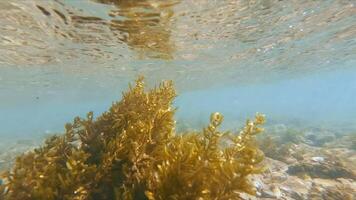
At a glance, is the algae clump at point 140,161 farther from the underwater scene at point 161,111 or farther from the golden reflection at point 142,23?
the golden reflection at point 142,23

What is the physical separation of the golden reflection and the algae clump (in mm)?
6080

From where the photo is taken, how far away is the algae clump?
12.9 feet

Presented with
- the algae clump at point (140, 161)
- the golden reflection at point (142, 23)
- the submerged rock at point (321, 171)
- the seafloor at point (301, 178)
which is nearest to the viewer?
the algae clump at point (140, 161)

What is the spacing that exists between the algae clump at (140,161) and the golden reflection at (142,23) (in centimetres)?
608

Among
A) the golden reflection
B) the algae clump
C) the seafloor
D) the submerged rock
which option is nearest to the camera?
the algae clump

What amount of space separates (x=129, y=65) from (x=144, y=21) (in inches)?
519

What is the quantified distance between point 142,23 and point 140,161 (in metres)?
9.80

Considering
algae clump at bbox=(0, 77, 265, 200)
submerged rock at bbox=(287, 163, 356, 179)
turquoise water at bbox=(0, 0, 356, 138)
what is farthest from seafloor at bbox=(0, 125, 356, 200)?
turquoise water at bbox=(0, 0, 356, 138)

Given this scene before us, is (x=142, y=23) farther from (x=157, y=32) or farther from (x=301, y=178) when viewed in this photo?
(x=301, y=178)

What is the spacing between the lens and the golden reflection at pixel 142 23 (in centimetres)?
1115

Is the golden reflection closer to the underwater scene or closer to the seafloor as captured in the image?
the underwater scene

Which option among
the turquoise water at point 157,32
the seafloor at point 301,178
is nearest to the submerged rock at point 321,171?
the seafloor at point 301,178

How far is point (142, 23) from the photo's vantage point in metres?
13.3

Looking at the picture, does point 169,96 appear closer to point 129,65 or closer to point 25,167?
point 25,167
